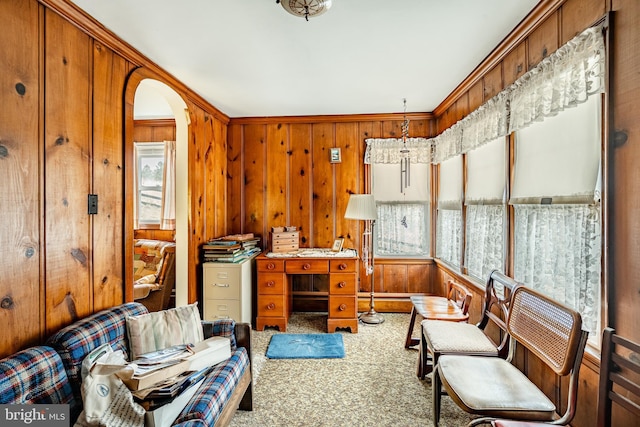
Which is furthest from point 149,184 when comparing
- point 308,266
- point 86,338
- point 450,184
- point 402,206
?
point 450,184

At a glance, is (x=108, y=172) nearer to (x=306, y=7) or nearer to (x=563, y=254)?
(x=306, y=7)

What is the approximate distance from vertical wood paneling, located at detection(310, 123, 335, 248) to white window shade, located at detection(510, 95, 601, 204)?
2.26 m

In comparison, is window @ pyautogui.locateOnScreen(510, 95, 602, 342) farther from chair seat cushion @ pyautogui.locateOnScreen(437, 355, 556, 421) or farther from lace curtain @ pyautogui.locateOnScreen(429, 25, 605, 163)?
chair seat cushion @ pyautogui.locateOnScreen(437, 355, 556, 421)

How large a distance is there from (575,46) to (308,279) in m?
3.36

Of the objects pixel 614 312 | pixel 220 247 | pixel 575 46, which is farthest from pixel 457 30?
pixel 220 247

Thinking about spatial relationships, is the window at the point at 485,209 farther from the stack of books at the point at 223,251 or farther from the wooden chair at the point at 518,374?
the stack of books at the point at 223,251

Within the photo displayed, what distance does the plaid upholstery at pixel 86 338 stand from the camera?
147cm

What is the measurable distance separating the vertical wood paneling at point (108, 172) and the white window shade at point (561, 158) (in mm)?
2796

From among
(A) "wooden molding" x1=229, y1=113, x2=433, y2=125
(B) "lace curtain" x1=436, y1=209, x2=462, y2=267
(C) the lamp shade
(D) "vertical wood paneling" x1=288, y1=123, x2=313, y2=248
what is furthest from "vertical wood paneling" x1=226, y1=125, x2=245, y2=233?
A: (B) "lace curtain" x1=436, y1=209, x2=462, y2=267

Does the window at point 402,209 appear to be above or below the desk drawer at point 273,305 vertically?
above

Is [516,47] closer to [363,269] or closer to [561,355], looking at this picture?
[561,355]

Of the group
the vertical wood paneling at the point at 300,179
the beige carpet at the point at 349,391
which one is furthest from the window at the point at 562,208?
the vertical wood paneling at the point at 300,179

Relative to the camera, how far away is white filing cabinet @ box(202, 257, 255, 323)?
126 inches

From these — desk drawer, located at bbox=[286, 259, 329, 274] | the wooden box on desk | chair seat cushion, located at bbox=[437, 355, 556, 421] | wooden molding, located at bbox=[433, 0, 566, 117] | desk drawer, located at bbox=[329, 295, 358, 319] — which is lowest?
desk drawer, located at bbox=[329, 295, 358, 319]
